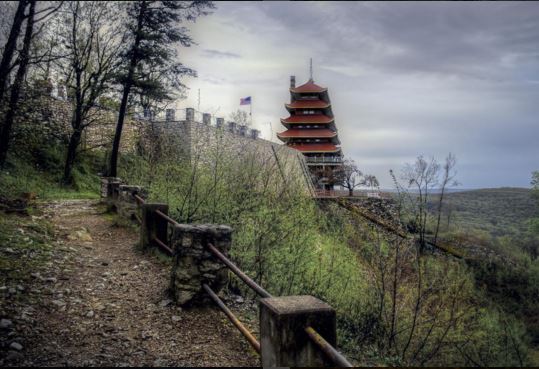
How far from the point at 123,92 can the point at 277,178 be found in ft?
33.9

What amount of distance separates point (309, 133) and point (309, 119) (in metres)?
1.82

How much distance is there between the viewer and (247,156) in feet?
27.2

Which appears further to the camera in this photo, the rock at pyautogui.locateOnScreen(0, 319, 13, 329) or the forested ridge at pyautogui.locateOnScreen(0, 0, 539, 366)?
the forested ridge at pyautogui.locateOnScreen(0, 0, 539, 366)

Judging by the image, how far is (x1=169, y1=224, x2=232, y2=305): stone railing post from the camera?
4320 millimetres

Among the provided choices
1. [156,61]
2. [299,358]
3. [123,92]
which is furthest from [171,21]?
[299,358]

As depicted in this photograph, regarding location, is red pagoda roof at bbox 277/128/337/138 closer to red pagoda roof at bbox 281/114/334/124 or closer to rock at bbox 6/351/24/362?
red pagoda roof at bbox 281/114/334/124

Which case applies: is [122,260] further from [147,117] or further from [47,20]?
[147,117]

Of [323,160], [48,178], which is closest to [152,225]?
[48,178]

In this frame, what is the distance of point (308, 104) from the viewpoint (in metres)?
45.0

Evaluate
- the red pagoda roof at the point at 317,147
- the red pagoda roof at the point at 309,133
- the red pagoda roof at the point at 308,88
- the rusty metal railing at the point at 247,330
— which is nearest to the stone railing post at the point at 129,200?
the rusty metal railing at the point at 247,330

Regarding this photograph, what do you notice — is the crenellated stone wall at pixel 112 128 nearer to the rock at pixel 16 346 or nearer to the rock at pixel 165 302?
the rock at pixel 165 302

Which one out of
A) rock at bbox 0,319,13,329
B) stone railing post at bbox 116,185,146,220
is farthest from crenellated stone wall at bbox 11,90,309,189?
rock at bbox 0,319,13,329

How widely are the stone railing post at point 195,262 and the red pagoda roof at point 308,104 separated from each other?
4164 centimetres

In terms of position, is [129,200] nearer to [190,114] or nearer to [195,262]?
[195,262]
